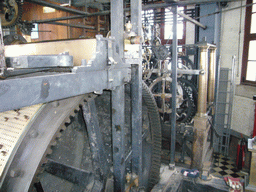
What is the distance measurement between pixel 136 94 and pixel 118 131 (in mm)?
447

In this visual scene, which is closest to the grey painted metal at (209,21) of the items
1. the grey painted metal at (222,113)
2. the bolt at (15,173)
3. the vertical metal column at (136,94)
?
the grey painted metal at (222,113)

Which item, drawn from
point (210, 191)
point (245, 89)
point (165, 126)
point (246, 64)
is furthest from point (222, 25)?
Result: point (210, 191)

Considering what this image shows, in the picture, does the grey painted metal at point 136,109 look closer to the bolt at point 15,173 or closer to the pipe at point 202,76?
the bolt at point 15,173

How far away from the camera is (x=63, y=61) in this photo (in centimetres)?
126

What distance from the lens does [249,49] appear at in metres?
7.29

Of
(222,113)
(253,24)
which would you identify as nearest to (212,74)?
(222,113)

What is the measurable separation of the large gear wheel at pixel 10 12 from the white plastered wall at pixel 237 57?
21.5 feet

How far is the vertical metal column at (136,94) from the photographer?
6.71 ft

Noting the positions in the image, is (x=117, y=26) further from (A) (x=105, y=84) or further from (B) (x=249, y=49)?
(B) (x=249, y=49)

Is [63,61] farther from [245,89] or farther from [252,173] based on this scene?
[245,89]

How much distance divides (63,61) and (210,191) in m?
3.21

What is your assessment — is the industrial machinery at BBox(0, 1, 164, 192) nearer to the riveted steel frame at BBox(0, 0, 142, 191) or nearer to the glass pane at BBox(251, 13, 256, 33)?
the riveted steel frame at BBox(0, 0, 142, 191)

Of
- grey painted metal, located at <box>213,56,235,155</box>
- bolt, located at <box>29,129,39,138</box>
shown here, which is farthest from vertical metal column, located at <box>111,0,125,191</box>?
grey painted metal, located at <box>213,56,235,155</box>

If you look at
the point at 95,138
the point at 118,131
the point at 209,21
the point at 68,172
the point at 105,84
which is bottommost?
the point at 68,172
